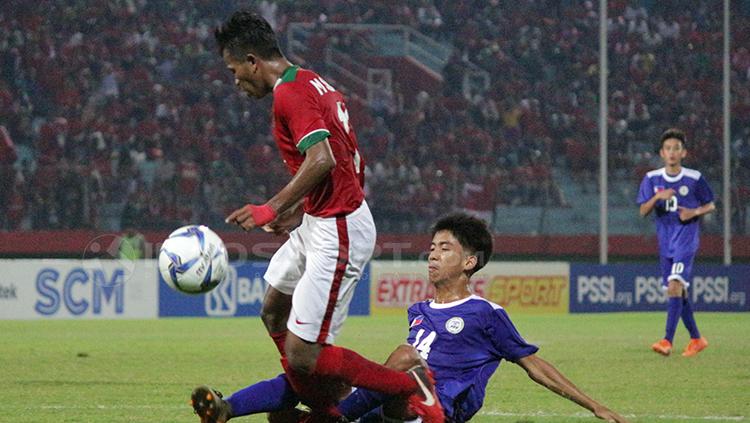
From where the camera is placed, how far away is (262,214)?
5121 millimetres

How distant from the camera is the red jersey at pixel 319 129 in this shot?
5.27m

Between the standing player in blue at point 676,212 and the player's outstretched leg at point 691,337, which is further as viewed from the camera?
the standing player in blue at point 676,212

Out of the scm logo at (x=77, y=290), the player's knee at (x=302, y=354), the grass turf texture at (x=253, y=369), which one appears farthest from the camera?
the scm logo at (x=77, y=290)

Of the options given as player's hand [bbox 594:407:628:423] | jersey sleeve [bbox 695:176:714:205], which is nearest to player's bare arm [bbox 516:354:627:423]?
player's hand [bbox 594:407:628:423]

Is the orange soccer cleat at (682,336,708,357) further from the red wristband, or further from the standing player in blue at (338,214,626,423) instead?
the red wristband

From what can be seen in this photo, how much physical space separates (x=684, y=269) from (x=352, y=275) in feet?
24.6

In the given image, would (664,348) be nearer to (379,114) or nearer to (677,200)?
(677,200)

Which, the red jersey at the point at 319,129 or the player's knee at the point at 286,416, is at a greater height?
the red jersey at the point at 319,129

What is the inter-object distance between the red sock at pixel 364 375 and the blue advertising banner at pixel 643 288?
16.0 meters

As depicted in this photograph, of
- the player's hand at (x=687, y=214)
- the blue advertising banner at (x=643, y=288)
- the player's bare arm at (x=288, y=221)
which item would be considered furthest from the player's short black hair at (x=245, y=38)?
the blue advertising banner at (x=643, y=288)

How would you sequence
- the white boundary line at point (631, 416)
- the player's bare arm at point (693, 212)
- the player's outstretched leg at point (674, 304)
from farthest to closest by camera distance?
the player's bare arm at point (693, 212), the player's outstretched leg at point (674, 304), the white boundary line at point (631, 416)

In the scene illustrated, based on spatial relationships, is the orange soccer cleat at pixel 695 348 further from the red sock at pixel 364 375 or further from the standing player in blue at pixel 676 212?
the red sock at pixel 364 375

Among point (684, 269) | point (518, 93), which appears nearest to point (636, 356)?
point (684, 269)

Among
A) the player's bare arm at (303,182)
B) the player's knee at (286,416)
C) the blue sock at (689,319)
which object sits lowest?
the blue sock at (689,319)
